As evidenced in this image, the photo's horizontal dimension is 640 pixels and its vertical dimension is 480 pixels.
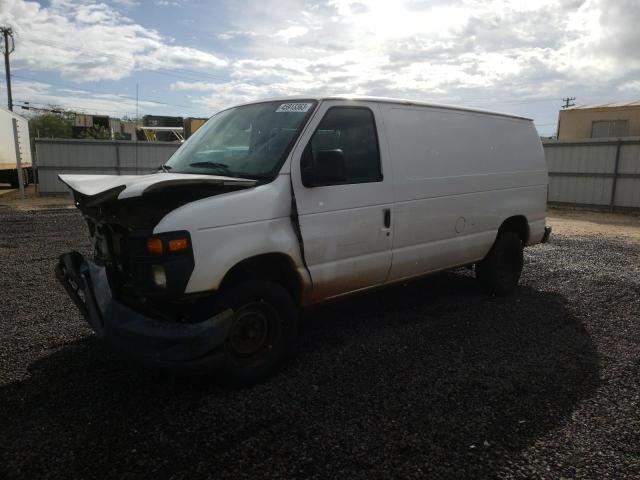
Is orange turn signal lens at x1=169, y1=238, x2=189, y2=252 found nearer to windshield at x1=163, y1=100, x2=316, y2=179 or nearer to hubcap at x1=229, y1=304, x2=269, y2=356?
hubcap at x1=229, y1=304, x2=269, y2=356

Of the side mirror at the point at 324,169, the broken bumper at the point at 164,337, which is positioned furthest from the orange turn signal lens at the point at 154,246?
the side mirror at the point at 324,169

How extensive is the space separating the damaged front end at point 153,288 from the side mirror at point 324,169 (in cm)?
49

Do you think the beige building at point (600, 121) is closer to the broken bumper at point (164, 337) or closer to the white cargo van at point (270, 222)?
the white cargo van at point (270, 222)

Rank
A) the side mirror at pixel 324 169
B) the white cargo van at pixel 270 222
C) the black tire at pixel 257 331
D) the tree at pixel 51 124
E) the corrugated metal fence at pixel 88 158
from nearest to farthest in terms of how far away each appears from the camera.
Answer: the white cargo van at pixel 270 222
the black tire at pixel 257 331
the side mirror at pixel 324 169
the corrugated metal fence at pixel 88 158
the tree at pixel 51 124

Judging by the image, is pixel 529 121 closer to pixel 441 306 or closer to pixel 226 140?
pixel 441 306

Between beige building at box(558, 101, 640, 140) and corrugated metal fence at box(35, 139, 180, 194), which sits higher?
beige building at box(558, 101, 640, 140)

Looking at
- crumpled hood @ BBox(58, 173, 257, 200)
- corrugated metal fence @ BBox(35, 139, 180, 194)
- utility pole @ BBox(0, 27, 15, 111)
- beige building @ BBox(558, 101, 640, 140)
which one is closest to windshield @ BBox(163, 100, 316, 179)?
crumpled hood @ BBox(58, 173, 257, 200)

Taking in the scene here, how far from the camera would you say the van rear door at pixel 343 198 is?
3852mm

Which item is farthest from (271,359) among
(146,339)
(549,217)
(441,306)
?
(549,217)

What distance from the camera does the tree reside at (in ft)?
164

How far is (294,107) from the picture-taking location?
4.19m

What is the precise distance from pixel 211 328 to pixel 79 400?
3.61 feet

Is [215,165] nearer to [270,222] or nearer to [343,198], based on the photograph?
[270,222]

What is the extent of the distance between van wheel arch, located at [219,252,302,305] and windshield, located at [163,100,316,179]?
2.08ft
